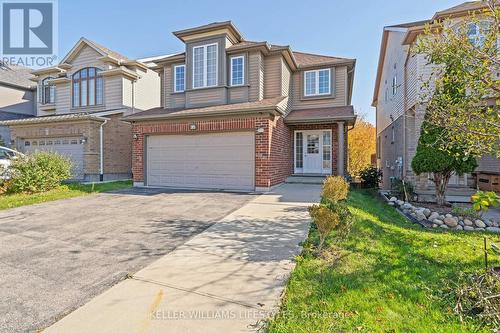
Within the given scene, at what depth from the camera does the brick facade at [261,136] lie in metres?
10.1

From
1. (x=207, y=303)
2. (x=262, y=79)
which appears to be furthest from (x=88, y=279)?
(x=262, y=79)

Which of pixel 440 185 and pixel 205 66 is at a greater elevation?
pixel 205 66

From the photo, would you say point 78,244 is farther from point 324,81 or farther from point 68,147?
point 68,147

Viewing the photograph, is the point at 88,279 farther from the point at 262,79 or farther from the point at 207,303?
the point at 262,79

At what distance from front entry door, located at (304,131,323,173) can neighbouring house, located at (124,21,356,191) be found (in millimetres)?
50

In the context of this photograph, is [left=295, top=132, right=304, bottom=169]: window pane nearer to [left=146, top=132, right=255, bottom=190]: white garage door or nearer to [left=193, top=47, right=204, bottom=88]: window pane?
[left=146, top=132, right=255, bottom=190]: white garage door

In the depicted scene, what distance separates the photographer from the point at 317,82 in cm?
1384

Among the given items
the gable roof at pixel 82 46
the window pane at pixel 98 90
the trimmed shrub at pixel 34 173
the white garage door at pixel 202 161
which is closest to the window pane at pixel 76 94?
the window pane at pixel 98 90

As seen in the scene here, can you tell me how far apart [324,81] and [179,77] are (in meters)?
7.35

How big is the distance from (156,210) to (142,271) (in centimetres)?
386

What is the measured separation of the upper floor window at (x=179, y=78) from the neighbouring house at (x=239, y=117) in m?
0.05

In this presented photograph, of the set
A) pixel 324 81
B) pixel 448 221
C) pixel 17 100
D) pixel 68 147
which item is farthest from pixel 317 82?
pixel 17 100

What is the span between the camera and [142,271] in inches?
144

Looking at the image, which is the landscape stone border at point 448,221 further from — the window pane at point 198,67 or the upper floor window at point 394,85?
the window pane at point 198,67
